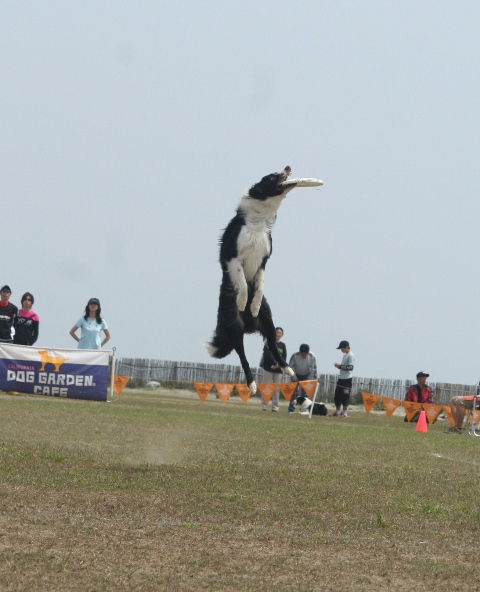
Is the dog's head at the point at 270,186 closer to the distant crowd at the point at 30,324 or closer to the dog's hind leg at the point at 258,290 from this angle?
the dog's hind leg at the point at 258,290

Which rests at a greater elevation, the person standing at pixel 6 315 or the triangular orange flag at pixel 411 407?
→ the person standing at pixel 6 315

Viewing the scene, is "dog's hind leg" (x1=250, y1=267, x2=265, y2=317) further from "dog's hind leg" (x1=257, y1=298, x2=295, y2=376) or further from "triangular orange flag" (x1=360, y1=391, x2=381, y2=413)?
"triangular orange flag" (x1=360, y1=391, x2=381, y2=413)

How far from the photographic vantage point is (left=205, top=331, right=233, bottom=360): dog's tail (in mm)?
8961

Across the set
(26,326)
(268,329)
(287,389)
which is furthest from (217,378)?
(268,329)

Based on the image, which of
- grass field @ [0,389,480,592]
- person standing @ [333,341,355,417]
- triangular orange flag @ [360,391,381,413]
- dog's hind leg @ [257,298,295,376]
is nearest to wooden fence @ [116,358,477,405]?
triangular orange flag @ [360,391,381,413]

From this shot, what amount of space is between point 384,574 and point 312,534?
49.4 inches

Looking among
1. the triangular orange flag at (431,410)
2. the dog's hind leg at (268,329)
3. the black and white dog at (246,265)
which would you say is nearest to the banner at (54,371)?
the triangular orange flag at (431,410)

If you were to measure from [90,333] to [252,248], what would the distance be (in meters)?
13.9

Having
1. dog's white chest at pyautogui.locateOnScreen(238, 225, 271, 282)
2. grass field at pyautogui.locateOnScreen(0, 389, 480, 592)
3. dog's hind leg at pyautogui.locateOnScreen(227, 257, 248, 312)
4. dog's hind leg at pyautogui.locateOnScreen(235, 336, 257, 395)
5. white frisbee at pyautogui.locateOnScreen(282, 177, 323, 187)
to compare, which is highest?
white frisbee at pyautogui.locateOnScreen(282, 177, 323, 187)

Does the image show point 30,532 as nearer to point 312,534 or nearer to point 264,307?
point 312,534

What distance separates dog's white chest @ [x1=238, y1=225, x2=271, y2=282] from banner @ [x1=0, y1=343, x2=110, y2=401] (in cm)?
1466

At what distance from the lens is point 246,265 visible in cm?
867

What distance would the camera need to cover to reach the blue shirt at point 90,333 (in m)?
21.8

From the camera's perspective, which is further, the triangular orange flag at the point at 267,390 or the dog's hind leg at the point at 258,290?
the triangular orange flag at the point at 267,390
